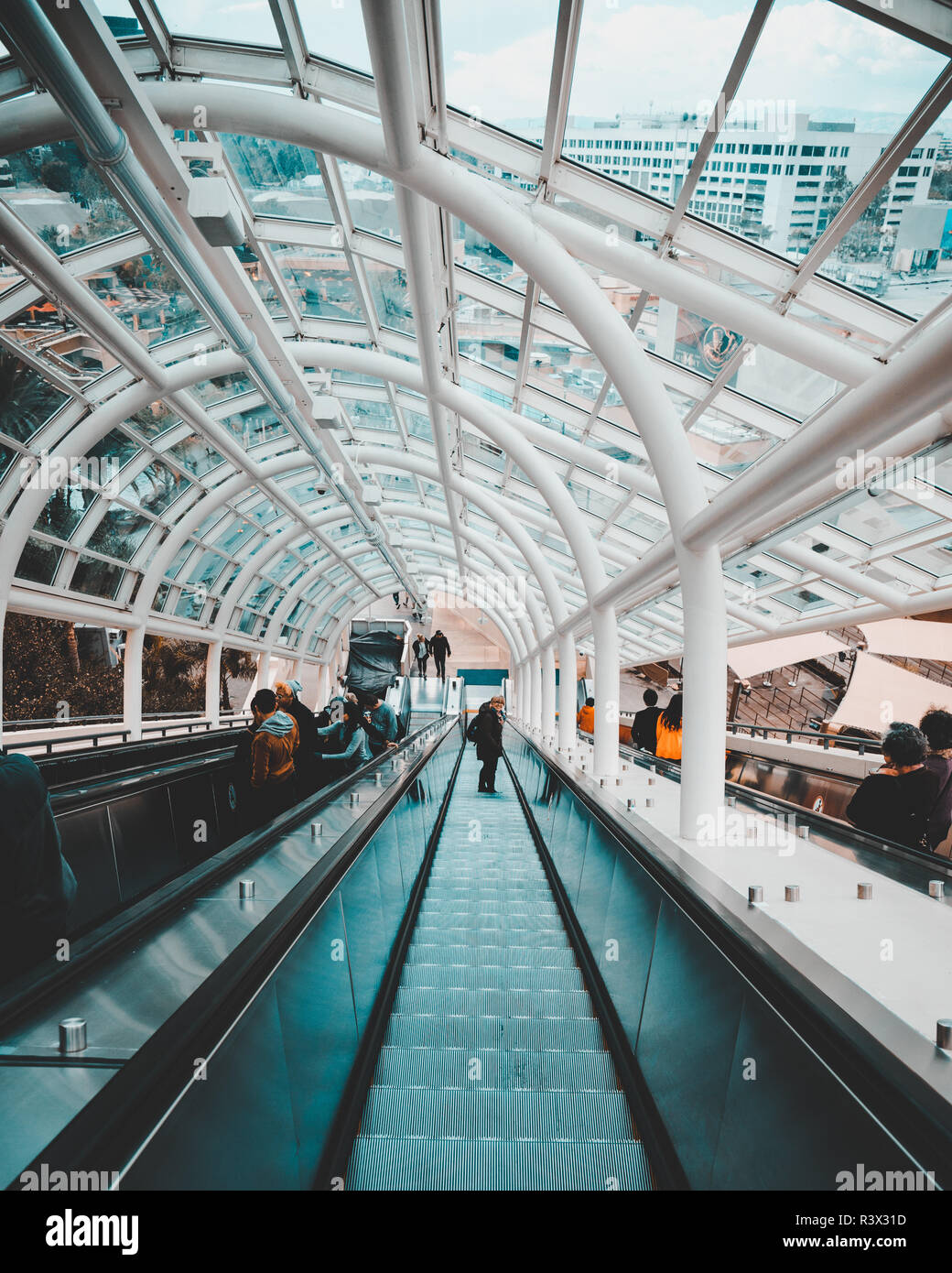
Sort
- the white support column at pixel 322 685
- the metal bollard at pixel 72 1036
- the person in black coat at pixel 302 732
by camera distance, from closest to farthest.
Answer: the metal bollard at pixel 72 1036, the person in black coat at pixel 302 732, the white support column at pixel 322 685

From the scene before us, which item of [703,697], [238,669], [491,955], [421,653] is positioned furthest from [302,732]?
[421,653]

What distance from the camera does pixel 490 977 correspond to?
17.9 feet

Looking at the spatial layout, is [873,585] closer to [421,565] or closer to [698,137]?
[698,137]

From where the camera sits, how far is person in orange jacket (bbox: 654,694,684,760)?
10430mm

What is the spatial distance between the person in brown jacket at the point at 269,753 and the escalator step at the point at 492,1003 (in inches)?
114

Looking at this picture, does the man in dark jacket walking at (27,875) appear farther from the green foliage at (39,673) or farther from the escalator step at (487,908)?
the green foliage at (39,673)

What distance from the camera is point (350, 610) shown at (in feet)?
146

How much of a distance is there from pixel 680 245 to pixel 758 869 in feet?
19.2

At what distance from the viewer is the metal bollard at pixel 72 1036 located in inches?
82.4

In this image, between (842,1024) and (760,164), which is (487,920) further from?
(760,164)

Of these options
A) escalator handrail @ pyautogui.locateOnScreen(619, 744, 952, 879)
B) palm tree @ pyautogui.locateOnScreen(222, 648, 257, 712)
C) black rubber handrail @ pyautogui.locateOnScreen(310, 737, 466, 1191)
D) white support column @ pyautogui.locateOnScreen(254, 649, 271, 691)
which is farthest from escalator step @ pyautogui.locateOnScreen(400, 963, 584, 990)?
palm tree @ pyautogui.locateOnScreen(222, 648, 257, 712)

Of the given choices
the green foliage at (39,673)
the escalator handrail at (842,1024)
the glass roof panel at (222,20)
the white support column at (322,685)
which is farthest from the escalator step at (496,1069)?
the white support column at (322,685)

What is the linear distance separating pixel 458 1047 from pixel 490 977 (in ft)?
3.88

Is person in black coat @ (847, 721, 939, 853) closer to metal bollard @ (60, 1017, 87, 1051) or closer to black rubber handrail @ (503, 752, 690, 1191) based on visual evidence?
black rubber handrail @ (503, 752, 690, 1191)
